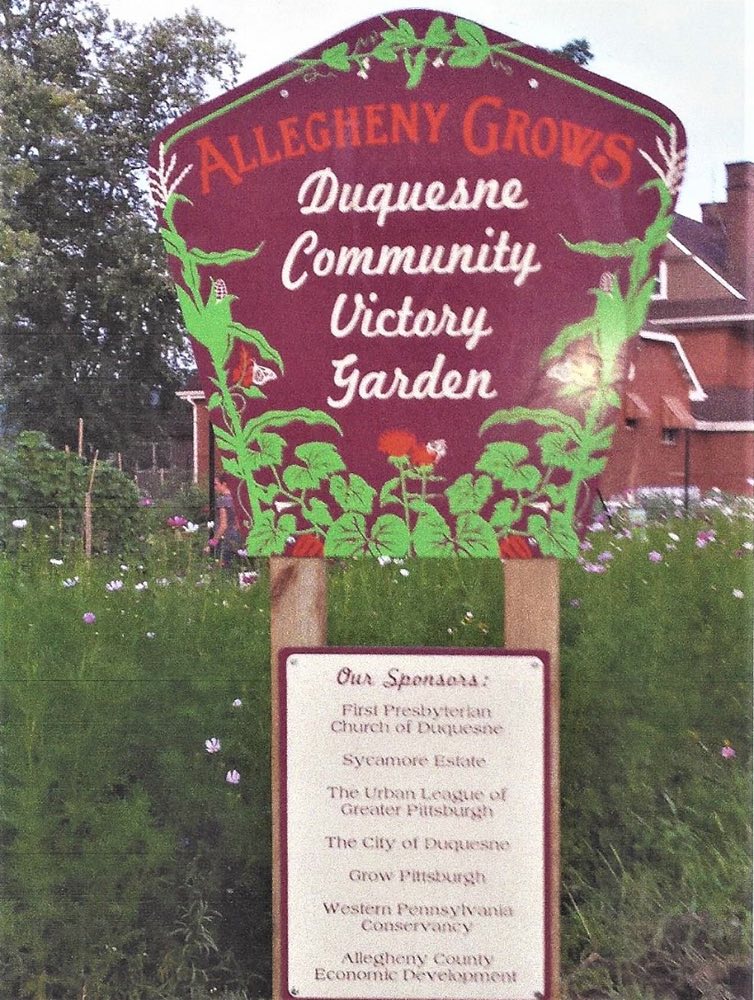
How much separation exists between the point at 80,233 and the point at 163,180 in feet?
1.00

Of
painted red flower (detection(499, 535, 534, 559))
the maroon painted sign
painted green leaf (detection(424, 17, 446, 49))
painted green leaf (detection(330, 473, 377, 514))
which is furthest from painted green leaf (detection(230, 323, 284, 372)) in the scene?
painted green leaf (detection(424, 17, 446, 49))

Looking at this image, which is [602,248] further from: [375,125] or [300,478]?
[300,478]

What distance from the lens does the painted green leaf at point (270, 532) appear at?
8.49ft

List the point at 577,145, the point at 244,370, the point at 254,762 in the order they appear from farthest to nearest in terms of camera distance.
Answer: the point at 254,762 → the point at 244,370 → the point at 577,145

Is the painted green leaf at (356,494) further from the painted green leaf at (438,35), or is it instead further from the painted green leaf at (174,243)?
the painted green leaf at (438,35)

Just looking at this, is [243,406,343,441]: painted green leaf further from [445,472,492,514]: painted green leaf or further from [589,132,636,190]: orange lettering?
[589,132,636,190]: orange lettering

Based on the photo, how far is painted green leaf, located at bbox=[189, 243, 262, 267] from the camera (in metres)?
2.55

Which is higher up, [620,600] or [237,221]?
[237,221]

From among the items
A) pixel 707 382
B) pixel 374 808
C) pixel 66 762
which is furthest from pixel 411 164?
pixel 66 762

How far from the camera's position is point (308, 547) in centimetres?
258

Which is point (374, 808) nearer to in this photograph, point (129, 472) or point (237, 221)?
point (129, 472)

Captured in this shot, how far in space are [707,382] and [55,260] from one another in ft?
5.49

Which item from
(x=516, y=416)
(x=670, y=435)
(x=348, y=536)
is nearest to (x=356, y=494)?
(x=348, y=536)

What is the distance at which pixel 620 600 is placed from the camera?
2.68m
